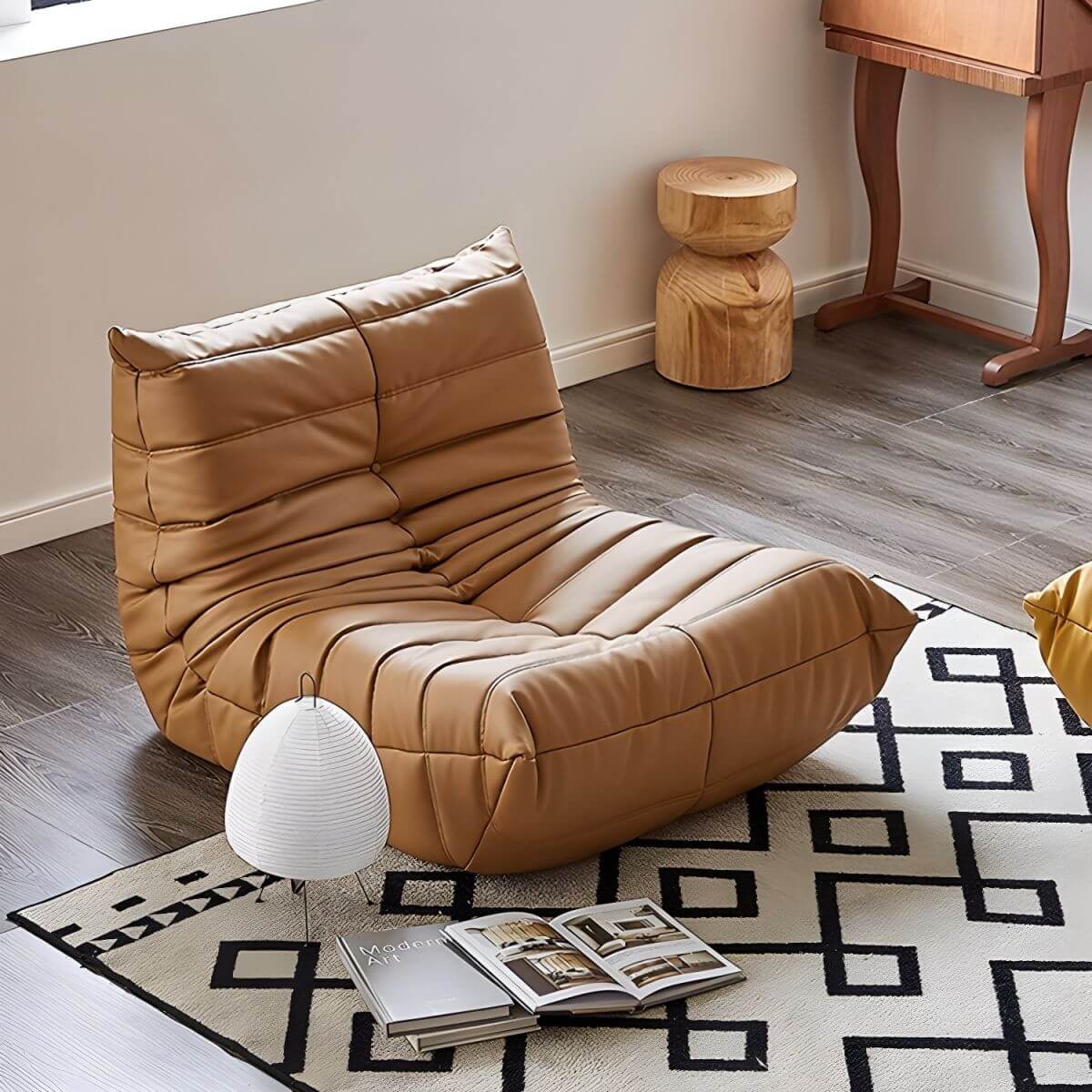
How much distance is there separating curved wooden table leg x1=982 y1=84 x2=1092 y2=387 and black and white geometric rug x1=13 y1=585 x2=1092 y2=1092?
70.8 inches

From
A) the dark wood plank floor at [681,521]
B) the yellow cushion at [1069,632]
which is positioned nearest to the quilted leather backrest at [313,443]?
the dark wood plank floor at [681,521]

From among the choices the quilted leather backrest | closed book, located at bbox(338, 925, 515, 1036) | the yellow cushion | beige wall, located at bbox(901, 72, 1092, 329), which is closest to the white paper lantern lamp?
closed book, located at bbox(338, 925, 515, 1036)

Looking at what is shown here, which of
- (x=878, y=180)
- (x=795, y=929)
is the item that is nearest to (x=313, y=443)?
(x=795, y=929)

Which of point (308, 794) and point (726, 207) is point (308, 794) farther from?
point (726, 207)

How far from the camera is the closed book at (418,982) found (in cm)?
222

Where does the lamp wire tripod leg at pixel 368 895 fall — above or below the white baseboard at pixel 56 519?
above

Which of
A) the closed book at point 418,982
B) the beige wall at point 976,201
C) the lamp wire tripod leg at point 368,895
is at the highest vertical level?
the beige wall at point 976,201

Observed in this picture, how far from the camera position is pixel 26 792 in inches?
112

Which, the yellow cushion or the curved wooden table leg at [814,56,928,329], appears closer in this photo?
the yellow cushion

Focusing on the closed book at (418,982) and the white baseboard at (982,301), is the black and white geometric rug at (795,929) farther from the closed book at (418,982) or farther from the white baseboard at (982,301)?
the white baseboard at (982,301)

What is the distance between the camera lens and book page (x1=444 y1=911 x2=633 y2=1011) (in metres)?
2.25

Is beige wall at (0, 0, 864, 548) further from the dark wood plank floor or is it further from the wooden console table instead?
the dark wood plank floor

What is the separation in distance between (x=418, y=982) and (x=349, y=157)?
7.46 ft

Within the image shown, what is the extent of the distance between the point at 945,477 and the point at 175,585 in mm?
1915
